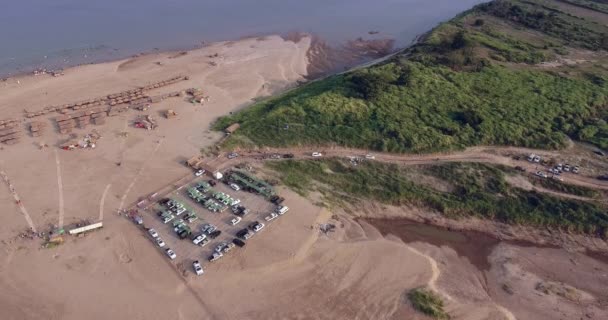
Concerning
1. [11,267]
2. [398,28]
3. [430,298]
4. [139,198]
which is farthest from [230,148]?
[398,28]

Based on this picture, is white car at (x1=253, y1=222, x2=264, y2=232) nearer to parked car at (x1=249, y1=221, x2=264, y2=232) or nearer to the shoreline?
parked car at (x1=249, y1=221, x2=264, y2=232)

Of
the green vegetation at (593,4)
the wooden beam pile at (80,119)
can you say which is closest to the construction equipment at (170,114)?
the wooden beam pile at (80,119)

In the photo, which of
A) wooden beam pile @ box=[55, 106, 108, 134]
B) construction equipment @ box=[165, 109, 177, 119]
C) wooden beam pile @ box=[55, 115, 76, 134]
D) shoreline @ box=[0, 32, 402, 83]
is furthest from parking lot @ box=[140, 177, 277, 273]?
shoreline @ box=[0, 32, 402, 83]

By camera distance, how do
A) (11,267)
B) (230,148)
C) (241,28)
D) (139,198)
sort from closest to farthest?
(11,267) → (139,198) → (230,148) → (241,28)

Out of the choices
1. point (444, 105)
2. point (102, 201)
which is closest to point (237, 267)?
point (102, 201)

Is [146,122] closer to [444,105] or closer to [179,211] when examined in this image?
[179,211]

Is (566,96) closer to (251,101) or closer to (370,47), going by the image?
(370,47)

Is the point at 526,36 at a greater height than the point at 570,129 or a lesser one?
greater

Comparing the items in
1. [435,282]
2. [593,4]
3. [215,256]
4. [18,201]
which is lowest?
[435,282]
